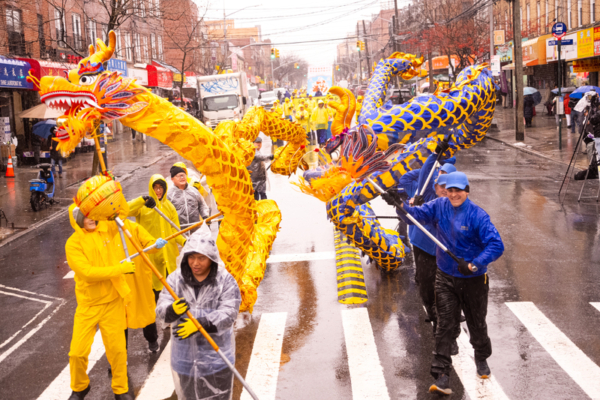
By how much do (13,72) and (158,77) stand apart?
716 inches

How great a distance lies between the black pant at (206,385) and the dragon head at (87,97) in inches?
90.6

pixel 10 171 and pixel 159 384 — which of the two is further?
pixel 10 171

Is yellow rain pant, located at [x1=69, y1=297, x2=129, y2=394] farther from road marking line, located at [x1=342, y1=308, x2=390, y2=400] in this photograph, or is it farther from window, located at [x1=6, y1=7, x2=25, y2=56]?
window, located at [x1=6, y1=7, x2=25, y2=56]

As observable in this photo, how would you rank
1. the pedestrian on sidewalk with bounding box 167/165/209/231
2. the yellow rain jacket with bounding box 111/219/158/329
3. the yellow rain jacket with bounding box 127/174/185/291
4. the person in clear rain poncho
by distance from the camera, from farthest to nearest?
1. the pedestrian on sidewalk with bounding box 167/165/209/231
2. the yellow rain jacket with bounding box 127/174/185/291
3. the yellow rain jacket with bounding box 111/219/158/329
4. the person in clear rain poncho

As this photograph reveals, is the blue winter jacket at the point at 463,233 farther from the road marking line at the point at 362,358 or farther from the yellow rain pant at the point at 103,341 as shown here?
the yellow rain pant at the point at 103,341

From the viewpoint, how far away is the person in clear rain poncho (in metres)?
4.14

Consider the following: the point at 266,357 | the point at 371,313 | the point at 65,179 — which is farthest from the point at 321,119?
the point at 266,357

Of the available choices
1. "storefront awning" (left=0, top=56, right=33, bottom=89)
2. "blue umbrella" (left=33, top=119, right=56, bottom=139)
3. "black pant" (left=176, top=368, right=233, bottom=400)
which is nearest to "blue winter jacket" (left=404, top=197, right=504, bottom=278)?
"black pant" (left=176, top=368, right=233, bottom=400)

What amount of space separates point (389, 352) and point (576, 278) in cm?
364

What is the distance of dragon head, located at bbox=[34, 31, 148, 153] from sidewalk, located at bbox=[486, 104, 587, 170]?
1543cm

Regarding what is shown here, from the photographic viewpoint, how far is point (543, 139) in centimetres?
2480

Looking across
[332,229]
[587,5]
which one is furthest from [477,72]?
[587,5]

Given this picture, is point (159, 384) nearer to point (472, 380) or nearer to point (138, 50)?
point (472, 380)

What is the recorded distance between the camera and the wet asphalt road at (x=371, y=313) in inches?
232
